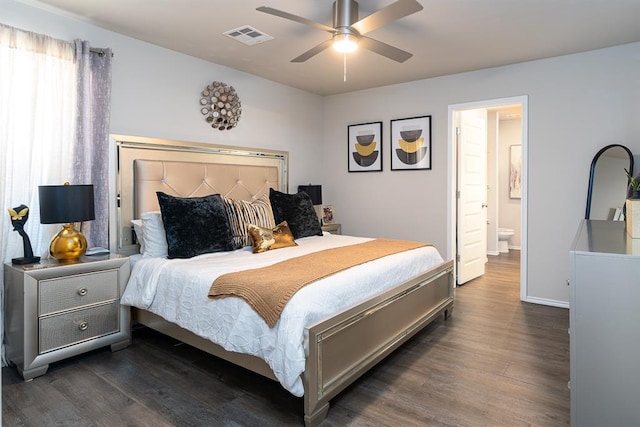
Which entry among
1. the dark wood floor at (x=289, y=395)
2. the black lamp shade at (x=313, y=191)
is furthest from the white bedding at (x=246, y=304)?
the black lamp shade at (x=313, y=191)

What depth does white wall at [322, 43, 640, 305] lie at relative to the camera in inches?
148

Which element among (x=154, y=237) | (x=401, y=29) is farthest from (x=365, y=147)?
(x=154, y=237)

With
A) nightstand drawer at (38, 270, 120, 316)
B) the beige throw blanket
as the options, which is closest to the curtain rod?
nightstand drawer at (38, 270, 120, 316)

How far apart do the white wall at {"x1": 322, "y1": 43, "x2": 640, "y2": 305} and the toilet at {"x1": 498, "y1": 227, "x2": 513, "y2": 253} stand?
128 inches

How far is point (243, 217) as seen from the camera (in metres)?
3.52

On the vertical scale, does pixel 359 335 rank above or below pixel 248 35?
below

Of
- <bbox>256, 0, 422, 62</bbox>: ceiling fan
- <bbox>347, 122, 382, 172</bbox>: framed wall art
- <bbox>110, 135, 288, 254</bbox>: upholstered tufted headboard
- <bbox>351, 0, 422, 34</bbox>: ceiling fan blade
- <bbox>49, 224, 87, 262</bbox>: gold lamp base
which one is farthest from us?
<bbox>347, 122, 382, 172</bbox>: framed wall art

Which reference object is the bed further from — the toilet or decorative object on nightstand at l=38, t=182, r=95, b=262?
the toilet

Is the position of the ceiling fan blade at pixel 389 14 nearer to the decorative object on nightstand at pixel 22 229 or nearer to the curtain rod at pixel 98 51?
the curtain rod at pixel 98 51

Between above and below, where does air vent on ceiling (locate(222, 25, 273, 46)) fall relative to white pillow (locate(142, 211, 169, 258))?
above

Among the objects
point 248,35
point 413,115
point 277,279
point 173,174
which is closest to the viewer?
Answer: point 277,279

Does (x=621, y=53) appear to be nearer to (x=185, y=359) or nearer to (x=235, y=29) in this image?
(x=235, y=29)

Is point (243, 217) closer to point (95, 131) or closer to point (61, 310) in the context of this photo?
point (95, 131)

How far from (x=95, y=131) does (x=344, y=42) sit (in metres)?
2.08
